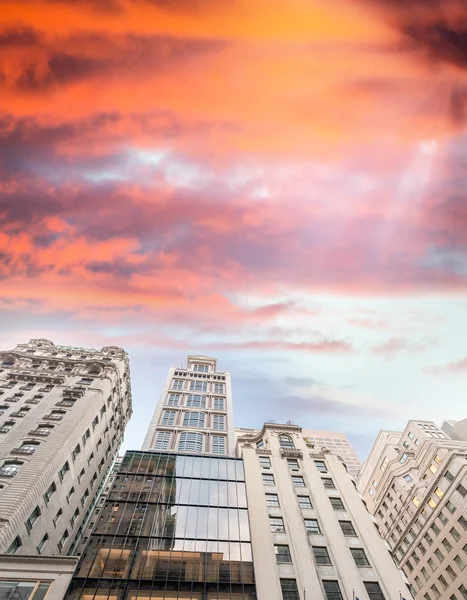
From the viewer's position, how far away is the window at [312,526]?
4412 cm

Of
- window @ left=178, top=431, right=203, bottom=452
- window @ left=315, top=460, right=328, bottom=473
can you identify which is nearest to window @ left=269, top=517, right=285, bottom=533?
window @ left=315, top=460, right=328, bottom=473

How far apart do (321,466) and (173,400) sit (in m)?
34.3

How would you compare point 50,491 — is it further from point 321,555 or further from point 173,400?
point 321,555

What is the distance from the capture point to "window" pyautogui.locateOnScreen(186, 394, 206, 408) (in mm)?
78300

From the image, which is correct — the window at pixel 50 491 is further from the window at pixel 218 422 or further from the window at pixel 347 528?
the window at pixel 347 528

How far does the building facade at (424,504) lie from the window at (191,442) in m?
38.5

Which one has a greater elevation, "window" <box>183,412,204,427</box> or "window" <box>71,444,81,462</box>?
"window" <box>183,412,204,427</box>

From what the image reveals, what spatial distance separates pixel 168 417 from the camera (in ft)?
236

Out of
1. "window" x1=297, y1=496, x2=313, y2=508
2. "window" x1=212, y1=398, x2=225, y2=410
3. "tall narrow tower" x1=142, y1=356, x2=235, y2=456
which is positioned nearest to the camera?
"window" x1=297, y1=496, x2=313, y2=508

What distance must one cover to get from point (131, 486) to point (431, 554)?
220ft

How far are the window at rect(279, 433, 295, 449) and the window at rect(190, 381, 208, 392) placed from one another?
2673cm

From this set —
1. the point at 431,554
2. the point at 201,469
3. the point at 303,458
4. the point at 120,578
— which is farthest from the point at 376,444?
the point at 120,578

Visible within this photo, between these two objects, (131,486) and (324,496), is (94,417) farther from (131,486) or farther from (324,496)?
(324,496)

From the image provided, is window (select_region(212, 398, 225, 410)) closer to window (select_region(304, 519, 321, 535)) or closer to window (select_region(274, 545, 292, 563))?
window (select_region(304, 519, 321, 535))
